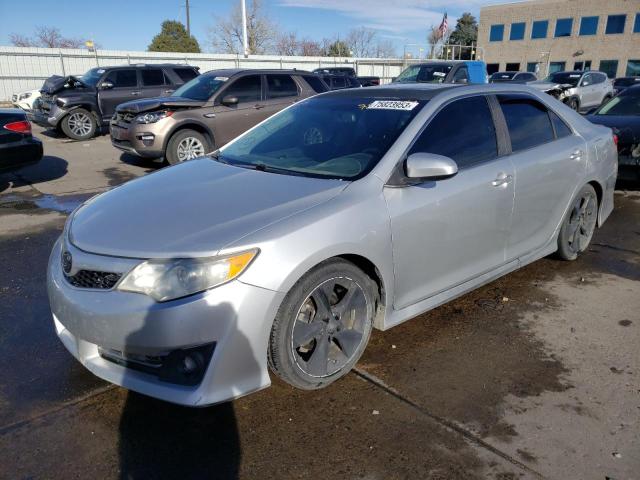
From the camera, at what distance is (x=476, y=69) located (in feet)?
50.0

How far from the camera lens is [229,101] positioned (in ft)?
30.9

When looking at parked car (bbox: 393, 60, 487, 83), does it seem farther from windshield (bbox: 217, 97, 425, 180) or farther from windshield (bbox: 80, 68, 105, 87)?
windshield (bbox: 217, 97, 425, 180)

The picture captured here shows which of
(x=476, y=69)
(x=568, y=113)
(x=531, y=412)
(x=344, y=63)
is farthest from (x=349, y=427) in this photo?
(x=344, y=63)

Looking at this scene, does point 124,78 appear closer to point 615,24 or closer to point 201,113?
point 201,113

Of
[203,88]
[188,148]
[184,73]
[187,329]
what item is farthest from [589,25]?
[187,329]

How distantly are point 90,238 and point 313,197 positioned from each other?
3.94ft

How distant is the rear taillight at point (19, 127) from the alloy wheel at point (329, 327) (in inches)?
265

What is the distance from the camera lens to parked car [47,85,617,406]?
2449mm

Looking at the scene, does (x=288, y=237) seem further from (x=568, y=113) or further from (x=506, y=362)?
(x=568, y=113)

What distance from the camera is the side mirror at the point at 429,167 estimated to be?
3055 millimetres

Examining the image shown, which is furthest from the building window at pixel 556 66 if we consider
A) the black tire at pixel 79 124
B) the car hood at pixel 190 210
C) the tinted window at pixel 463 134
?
the car hood at pixel 190 210

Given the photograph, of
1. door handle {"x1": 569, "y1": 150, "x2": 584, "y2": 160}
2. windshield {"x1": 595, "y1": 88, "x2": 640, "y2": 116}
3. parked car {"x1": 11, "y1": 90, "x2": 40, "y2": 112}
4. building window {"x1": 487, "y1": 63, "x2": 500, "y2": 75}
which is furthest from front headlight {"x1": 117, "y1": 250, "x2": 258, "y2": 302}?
building window {"x1": 487, "y1": 63, "x2": 500, "y2": 75}

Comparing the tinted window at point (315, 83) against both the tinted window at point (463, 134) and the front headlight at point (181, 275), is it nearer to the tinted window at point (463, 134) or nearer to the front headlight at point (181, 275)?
the tinted window at point (463, 134)

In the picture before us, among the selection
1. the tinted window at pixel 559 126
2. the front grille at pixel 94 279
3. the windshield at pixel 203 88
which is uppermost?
the windshield at pixel 203 88
